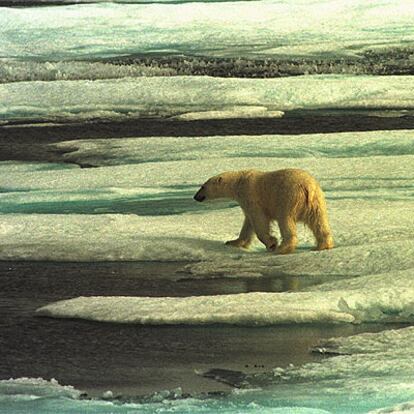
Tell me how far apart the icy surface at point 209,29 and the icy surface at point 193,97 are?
193 cm

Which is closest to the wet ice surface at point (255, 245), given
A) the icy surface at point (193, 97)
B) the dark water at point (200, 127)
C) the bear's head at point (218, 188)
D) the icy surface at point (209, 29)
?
the bear's head at point (218, 188)

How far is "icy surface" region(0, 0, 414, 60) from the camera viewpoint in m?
15.0

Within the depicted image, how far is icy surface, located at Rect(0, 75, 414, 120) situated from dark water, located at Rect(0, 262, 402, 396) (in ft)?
18.9

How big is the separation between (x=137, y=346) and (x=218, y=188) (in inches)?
76.4

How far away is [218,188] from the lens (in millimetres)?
7230

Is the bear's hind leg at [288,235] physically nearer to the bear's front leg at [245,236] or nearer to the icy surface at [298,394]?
the bear's front leg at [245,236]

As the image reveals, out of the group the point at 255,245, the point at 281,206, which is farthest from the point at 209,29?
the point at 281,206

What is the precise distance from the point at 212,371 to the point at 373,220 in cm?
245

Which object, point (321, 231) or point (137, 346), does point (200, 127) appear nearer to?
point (321, 231)

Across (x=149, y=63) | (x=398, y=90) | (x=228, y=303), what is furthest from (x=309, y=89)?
(x=228, y=303)

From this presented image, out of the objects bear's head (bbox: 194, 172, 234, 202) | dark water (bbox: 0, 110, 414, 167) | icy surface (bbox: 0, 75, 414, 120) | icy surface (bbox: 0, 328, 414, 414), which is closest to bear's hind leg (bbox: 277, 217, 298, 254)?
bear's head (bbox: 194, 172, 234, 202)

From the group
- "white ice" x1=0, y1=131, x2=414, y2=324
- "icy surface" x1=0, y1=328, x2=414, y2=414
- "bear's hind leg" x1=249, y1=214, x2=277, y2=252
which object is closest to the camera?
"icy surface" x1=0, y1=328, x2=414, y2=414

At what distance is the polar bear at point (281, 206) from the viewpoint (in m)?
Result: 6.73

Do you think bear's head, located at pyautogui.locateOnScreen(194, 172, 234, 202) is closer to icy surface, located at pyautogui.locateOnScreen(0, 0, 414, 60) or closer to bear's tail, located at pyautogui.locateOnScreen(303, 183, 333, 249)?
bear's tail, located at pyautogui.locateOnScreen(303, 183, 333, 249)
